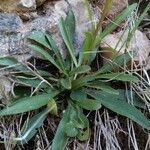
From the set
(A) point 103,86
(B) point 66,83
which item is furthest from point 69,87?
(A) point 103,86

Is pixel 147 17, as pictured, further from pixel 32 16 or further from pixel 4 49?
pixel 4 49

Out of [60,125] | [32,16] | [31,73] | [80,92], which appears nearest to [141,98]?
[80,92]

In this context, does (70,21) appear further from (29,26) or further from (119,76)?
(119,76)

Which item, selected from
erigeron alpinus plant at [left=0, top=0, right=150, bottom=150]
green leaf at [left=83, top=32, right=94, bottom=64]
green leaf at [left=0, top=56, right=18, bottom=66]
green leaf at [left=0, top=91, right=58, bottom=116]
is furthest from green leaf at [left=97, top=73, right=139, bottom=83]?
green leaf at [left=0, top=56, right=18, bottom=66]

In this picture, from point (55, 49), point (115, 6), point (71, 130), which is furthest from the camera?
point (115, 6)

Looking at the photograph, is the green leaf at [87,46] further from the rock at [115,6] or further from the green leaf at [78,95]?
the rock at [115,6]

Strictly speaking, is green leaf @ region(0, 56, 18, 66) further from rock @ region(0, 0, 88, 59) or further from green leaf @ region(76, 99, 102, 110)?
green leaf @ region(76, 99, 102, 110)
